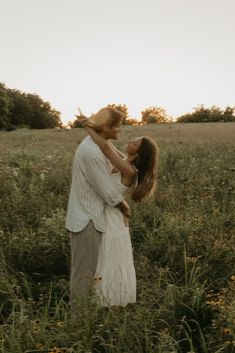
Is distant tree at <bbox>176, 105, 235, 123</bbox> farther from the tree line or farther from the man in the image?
the man

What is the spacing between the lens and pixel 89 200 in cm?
407

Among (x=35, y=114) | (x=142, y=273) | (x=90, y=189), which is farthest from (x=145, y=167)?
(x=35, y=114)

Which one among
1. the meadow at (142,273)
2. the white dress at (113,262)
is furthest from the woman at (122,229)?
the meadow at (142,273)

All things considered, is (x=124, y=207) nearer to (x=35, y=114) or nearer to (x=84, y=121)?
(x=84, y=121)

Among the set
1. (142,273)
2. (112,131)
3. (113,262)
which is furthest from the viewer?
(142,273)

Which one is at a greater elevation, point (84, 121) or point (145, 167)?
point (84, 121)

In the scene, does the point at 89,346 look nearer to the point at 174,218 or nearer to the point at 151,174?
the point at 151,174

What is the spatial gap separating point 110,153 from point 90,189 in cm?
32

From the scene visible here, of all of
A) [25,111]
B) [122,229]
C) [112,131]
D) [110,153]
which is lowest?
[122,229]

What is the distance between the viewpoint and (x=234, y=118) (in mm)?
53531

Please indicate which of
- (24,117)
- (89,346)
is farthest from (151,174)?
(24,117)

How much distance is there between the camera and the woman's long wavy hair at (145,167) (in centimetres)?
421

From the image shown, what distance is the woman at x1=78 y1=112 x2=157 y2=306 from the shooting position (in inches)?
162

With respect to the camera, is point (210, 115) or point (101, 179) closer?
point (101, 179)
